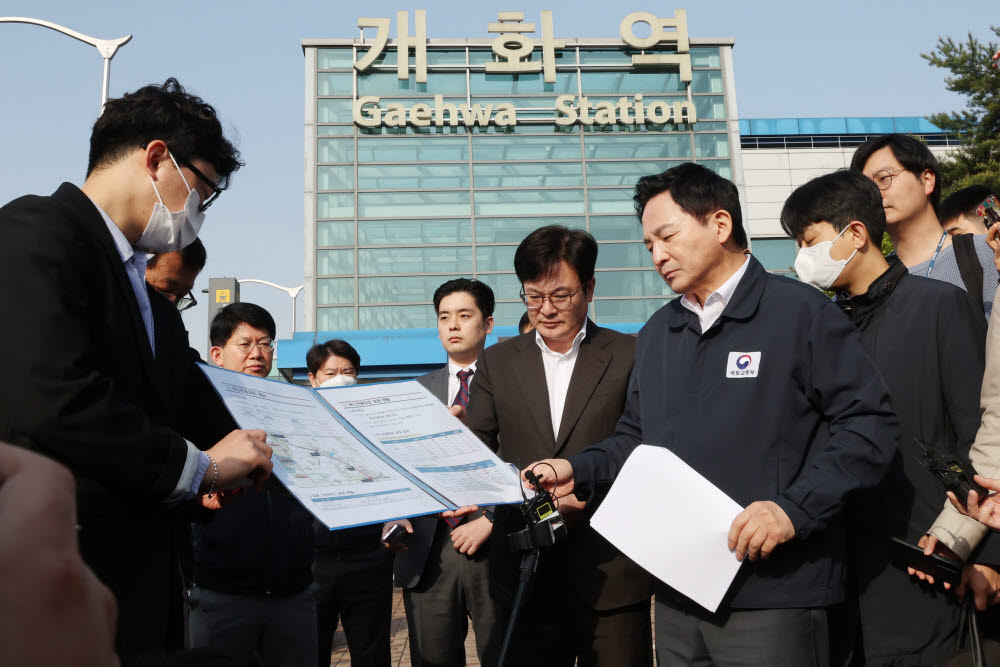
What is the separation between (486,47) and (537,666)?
1115 inches

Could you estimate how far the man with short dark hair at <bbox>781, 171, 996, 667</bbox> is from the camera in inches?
96.3

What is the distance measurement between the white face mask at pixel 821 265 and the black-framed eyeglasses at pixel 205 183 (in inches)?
83.0

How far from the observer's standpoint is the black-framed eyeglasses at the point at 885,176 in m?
3.42

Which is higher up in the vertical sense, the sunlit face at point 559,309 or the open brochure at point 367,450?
the sunlit face at point 559,309

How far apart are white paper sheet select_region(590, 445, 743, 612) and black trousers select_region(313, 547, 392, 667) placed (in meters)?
2.61

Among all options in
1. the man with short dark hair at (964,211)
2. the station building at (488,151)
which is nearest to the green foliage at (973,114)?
the station building at (488,151)

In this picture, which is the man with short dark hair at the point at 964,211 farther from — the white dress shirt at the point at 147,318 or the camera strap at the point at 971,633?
the white dress shirt at the point at 147,318

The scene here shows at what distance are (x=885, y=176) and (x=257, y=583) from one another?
11.2ft

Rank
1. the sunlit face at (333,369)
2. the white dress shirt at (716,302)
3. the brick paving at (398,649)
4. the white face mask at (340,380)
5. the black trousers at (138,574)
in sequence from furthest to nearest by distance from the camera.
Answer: the brick paving at (398,649)
the sunlit face at (333,369)
the white face mask at (340,380)
the white dress shirt at (716,302)
the black trousers at (138,574)

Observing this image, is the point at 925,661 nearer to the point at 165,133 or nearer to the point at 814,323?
the point at 814,323

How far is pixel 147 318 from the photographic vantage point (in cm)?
228

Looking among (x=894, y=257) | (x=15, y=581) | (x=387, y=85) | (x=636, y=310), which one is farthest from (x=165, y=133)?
(x=387, y=85)

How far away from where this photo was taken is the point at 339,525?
2035 mm

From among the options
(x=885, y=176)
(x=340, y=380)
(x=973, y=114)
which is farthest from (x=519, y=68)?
(x=885, y=176)
